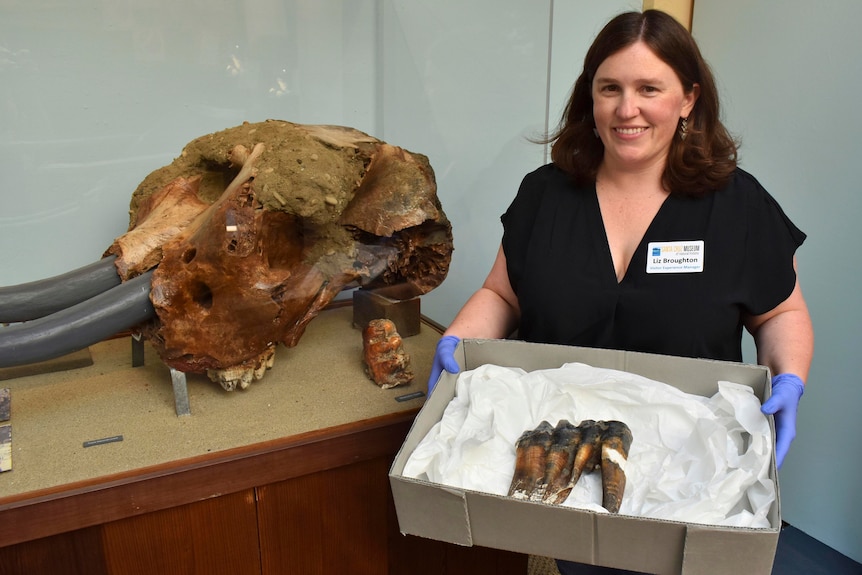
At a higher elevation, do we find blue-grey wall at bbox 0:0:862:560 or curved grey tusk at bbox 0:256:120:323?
blue-grey wall at bbox 0:0:862:560

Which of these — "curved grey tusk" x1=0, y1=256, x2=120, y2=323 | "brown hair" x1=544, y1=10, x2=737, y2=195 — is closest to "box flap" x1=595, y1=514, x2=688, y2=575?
"brown hair" x1=544, y1=10, x2=737, y2=195

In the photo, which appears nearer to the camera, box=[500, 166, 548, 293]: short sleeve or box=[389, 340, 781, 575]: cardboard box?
box=[389, 340, 781, 575]: cardboard box

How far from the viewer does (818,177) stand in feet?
7.23

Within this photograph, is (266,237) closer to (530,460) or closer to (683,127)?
(530,460)

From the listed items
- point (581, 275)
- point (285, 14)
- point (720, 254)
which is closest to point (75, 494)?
point (581, 275)

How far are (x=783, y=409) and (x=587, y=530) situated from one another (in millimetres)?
546

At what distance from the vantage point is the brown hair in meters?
1.45

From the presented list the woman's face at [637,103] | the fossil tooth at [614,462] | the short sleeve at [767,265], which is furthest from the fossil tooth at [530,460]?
the woman's face at [637,103]

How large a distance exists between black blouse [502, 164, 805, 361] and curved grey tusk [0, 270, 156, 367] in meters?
0.99

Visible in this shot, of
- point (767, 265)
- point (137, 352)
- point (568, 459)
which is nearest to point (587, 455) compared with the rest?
point (568, 459)

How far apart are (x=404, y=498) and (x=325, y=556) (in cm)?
82

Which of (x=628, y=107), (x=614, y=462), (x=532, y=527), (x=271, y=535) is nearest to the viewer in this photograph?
(x=532, y=527)

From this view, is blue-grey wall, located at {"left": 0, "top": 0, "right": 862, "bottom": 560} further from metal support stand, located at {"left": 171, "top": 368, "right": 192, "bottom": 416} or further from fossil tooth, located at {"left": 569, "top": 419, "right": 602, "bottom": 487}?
fossil tooth, located at {"left": 569, "top": 419, "right": 602, "bottom": 487}

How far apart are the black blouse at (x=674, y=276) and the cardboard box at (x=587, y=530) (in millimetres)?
202
